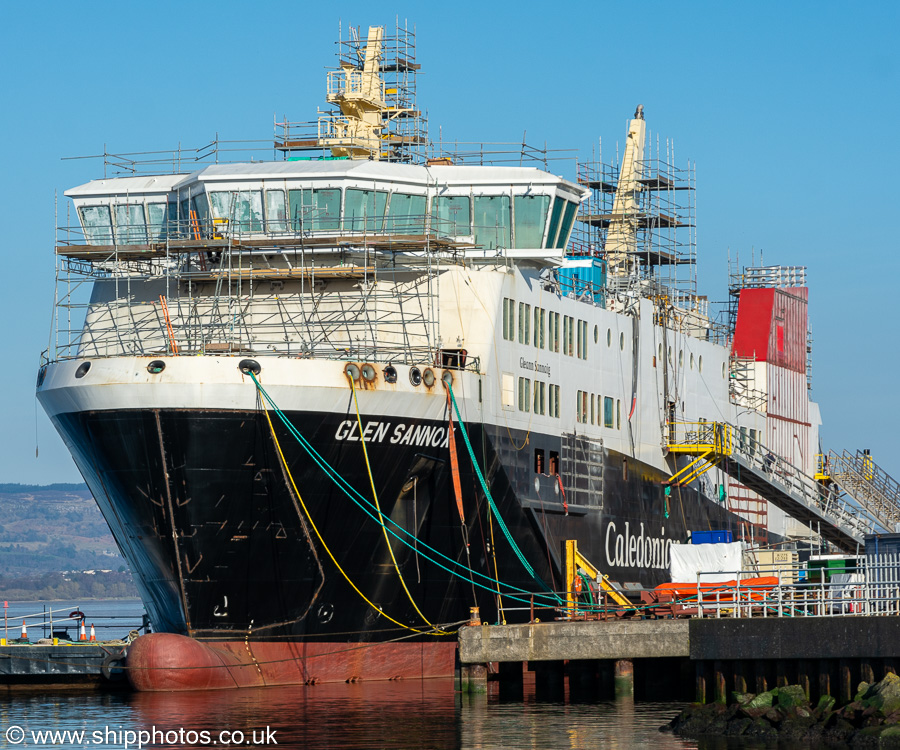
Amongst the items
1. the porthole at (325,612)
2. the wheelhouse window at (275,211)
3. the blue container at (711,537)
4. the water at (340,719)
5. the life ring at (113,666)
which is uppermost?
the wheelhouse window at (275,211)

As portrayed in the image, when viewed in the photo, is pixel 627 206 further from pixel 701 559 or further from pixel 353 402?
pixel 353 402

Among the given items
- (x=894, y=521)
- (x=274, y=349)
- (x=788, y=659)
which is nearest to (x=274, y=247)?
(x=274, y=349)

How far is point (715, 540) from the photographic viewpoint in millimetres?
42031

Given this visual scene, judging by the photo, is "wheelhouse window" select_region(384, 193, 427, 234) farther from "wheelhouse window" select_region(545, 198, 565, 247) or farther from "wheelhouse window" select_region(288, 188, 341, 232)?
"wheelhouse window" select_region(545, 198, 565, 247)

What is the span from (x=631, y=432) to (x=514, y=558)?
8277 mm

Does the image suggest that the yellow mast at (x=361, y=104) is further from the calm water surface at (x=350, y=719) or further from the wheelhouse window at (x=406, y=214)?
the calm water surface at (x=350, y=719)

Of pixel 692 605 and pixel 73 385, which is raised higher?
pixel 73 385

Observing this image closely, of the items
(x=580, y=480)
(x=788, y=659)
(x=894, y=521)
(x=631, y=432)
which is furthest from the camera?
(x=894, y=521)

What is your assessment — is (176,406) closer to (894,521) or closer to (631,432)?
(631,432)

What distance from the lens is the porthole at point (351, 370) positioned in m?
33.1

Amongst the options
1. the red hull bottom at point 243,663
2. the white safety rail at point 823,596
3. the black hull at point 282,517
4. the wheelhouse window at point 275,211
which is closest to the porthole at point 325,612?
the black hull at point 282,517

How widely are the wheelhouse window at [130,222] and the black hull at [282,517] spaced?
6873 millimetres

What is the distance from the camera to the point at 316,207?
37.5 meters

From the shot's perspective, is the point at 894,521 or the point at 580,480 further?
the point at 894,521
